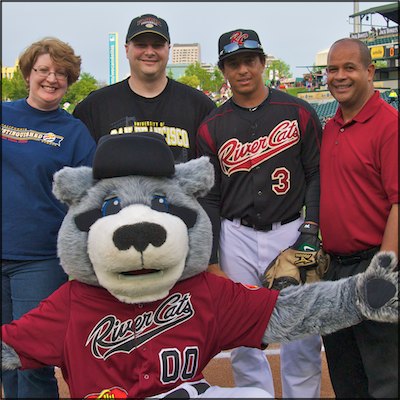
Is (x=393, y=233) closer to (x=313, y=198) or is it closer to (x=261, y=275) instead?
(x=313, y=198)

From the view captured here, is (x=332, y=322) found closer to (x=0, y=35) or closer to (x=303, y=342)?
(x=303, y=342)

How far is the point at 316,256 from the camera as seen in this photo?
2.83m

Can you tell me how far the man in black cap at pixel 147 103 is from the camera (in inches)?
133

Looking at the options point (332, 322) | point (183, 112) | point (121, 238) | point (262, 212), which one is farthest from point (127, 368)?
point (183, 112)

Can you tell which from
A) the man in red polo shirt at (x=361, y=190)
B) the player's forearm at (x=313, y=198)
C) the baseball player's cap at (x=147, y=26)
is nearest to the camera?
the man in red polo shirt at (x=361, y=190)

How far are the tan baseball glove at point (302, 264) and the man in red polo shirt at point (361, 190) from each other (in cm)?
7

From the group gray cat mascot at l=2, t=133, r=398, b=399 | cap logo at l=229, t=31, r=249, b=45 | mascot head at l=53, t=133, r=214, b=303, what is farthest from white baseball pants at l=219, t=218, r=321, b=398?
cap logo at l=229, t=31, r=249, b=45

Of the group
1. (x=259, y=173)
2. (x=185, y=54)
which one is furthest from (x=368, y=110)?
(x=185, y=54)

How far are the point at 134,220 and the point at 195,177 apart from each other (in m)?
0.45

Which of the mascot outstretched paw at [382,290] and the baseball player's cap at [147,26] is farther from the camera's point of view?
the baseball player's cap at [147,26]

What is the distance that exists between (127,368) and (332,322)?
37.1 inches

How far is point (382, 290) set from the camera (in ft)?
7.66

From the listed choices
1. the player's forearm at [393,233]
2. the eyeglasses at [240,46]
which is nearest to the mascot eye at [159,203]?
the player's forearm at [393,233]

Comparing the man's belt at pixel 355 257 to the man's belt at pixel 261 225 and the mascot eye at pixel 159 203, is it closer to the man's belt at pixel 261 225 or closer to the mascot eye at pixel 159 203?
the man's belt at pixel 261 225
